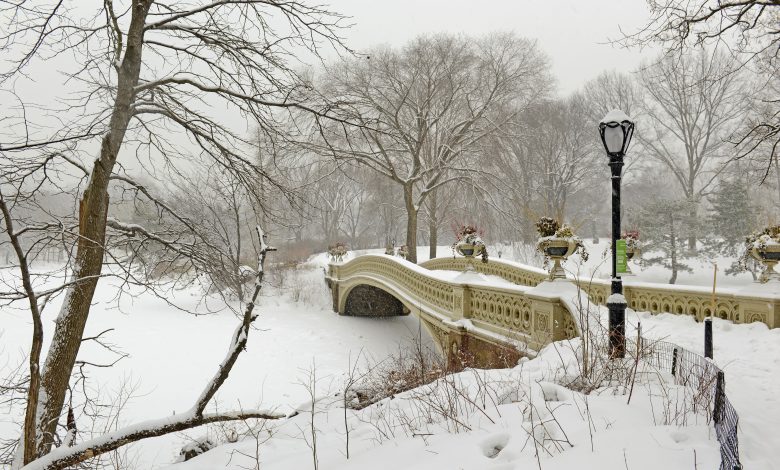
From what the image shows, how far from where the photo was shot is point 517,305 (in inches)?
329

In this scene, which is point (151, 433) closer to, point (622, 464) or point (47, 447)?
point (47, 447)

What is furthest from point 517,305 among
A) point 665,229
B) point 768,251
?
point 665,229

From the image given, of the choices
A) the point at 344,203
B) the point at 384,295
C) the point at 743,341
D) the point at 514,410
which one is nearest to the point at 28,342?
the point at 384,295

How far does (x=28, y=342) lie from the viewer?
19281 millimetres

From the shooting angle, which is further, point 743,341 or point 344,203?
point 344,203

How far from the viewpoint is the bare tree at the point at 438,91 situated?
21641 millimetres

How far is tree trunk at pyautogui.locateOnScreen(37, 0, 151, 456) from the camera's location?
478 centimetres

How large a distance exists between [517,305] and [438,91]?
1665 centimetres

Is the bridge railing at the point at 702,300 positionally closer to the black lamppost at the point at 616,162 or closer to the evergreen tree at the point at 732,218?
the black lamppost at the point at 616,162

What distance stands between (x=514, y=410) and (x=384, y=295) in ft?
68.6

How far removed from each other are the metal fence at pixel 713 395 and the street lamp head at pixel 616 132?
2.19 m

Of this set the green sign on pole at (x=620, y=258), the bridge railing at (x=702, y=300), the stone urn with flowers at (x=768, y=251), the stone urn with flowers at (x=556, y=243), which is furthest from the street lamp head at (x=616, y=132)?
the stone urn with flowers at (x=768, y=251)

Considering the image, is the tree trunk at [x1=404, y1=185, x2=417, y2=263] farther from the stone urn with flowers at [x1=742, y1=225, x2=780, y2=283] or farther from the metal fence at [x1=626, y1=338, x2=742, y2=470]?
the metal fence at [x1=626, y1=338, x2=742, y2=470]

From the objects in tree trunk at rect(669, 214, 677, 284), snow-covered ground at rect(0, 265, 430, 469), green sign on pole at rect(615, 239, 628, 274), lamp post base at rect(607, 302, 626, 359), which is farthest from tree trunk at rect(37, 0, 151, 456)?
tree trunk at rect(669, 214, 677, 284)
